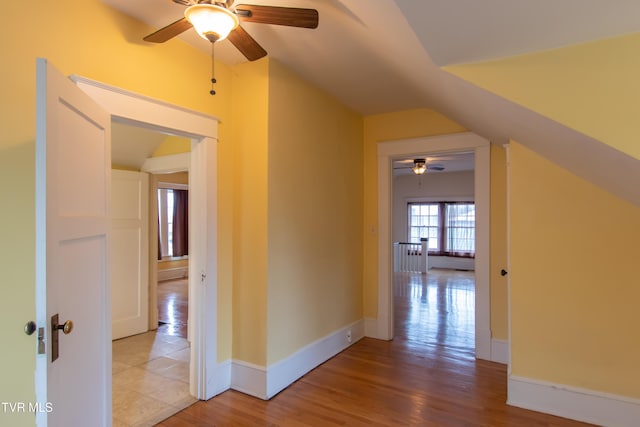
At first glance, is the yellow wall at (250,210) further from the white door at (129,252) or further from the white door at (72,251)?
the white door at (129,252)

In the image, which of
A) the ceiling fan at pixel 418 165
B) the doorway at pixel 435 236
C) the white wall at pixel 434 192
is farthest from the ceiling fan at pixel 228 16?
the white wall at pixel 434 192

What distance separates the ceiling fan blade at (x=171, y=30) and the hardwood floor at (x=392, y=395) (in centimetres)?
247

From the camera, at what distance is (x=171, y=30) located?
75.4 inches

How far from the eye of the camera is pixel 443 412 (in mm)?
2574

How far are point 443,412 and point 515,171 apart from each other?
1887mm

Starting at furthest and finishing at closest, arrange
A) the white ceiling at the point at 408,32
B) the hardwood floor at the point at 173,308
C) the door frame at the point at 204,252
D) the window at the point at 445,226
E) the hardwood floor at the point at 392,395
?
the window at the point at 445,226 < the hardwood floor at the point at 173,308 < the door frame at the point at 204,252 < the hardwood floor at the point at 392,395 < the white ceiling at the point at 408,32

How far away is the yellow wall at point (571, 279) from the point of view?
2391 millimetres

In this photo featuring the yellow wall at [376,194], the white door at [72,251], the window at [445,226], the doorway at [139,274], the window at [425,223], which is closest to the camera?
the white door at [72,251]

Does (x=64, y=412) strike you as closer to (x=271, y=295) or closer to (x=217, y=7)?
(x=271, y=295)

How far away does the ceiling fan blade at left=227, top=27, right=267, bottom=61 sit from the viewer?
190 cm

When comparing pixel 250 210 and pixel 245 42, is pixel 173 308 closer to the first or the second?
pixel 250 210

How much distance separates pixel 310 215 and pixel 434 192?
7.69m

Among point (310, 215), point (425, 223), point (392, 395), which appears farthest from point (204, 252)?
point (425, 223)

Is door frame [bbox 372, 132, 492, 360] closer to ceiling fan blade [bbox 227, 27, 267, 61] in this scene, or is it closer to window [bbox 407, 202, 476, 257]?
ceiling fan blade [bbox 227, 27, 267, 61]
